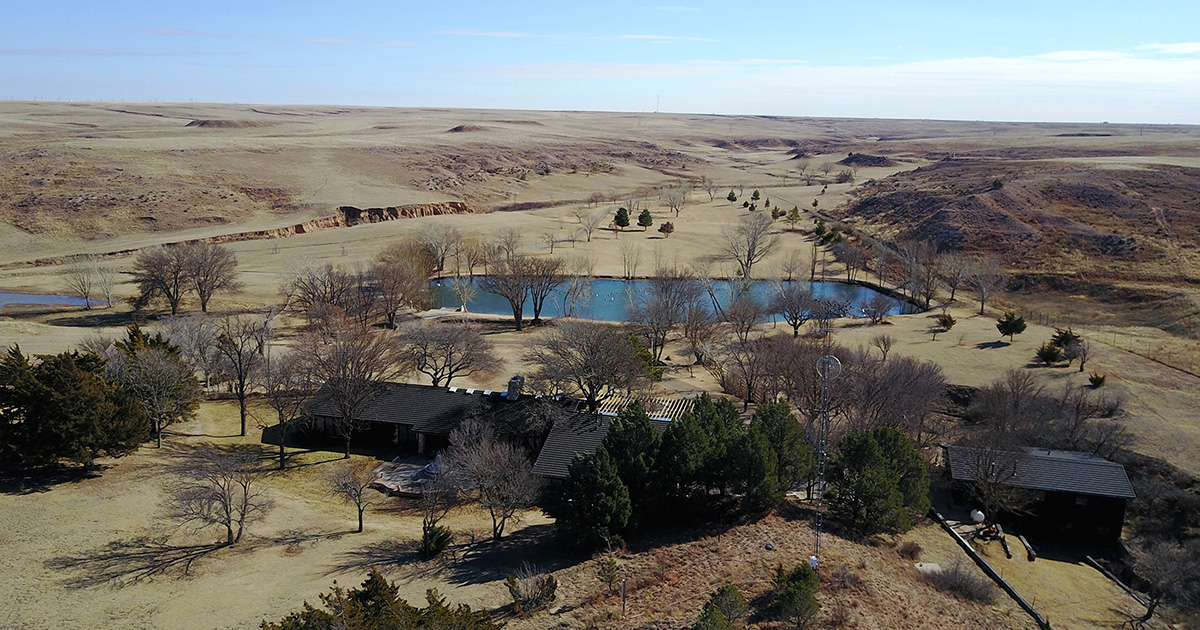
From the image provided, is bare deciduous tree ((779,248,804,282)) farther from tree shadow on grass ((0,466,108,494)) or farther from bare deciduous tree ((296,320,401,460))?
tree shadow on grass ((0,466,108,494))

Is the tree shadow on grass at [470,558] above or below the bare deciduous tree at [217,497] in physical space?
below

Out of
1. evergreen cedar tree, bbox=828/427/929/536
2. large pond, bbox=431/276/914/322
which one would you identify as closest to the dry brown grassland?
evergreen cedar tree, bbox=828/427/929/536

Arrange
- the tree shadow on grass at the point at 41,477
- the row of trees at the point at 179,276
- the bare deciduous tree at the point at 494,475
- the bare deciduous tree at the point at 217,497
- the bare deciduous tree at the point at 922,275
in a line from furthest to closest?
the bare deciduous tree at the point at 922,275 → the row of trees at the point at 179,276 → the tree shadow on grass at the point at 41,477 → the bare deciduous tree at the point at 494,475 → the bare deciduous tree at the point at 217,497

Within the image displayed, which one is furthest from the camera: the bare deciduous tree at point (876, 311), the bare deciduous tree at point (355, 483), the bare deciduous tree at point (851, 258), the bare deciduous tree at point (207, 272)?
the bare deciduous tree at point (851, 258)

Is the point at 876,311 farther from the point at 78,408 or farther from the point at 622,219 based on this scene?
the point at 78,408

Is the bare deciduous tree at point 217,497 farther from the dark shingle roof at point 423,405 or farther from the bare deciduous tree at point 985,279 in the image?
the bare deciduous tree at point 985,279

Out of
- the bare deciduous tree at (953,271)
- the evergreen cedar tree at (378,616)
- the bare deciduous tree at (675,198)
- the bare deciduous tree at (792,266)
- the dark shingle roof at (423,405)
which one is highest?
the bare deciduous tree at (675,198)

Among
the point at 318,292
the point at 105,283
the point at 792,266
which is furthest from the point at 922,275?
the point at 105,283

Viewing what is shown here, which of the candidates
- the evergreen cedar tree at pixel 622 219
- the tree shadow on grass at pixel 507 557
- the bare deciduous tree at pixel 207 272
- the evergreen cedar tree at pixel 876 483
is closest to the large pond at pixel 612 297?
the bare deciduous tree at pixel 207 272
